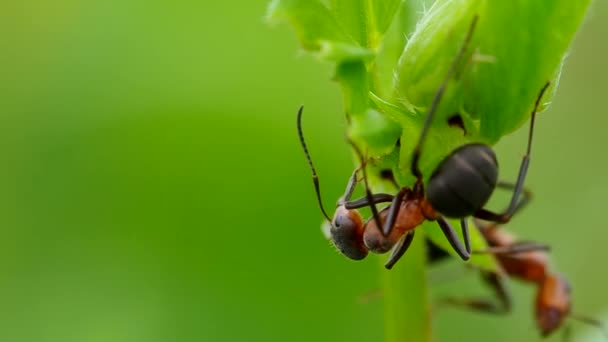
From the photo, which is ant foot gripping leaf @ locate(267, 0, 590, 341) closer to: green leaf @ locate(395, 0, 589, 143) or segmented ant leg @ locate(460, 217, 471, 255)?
green leaf @ locate(395, 0, 589, 143)

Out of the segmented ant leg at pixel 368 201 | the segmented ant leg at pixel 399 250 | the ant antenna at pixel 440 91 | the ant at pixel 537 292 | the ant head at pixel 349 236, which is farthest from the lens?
the ant at pixel 537 292

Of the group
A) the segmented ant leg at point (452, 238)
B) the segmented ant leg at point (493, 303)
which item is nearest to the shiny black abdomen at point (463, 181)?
the segmented ant leg at point (452, 238)

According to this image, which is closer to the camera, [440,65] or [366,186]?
[440,65]

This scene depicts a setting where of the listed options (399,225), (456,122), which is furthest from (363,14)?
(399,225)

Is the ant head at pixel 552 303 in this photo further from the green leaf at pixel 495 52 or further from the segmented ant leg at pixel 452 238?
the green leaf at pixel 495 52

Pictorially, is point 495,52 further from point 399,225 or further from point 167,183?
point 167,183
